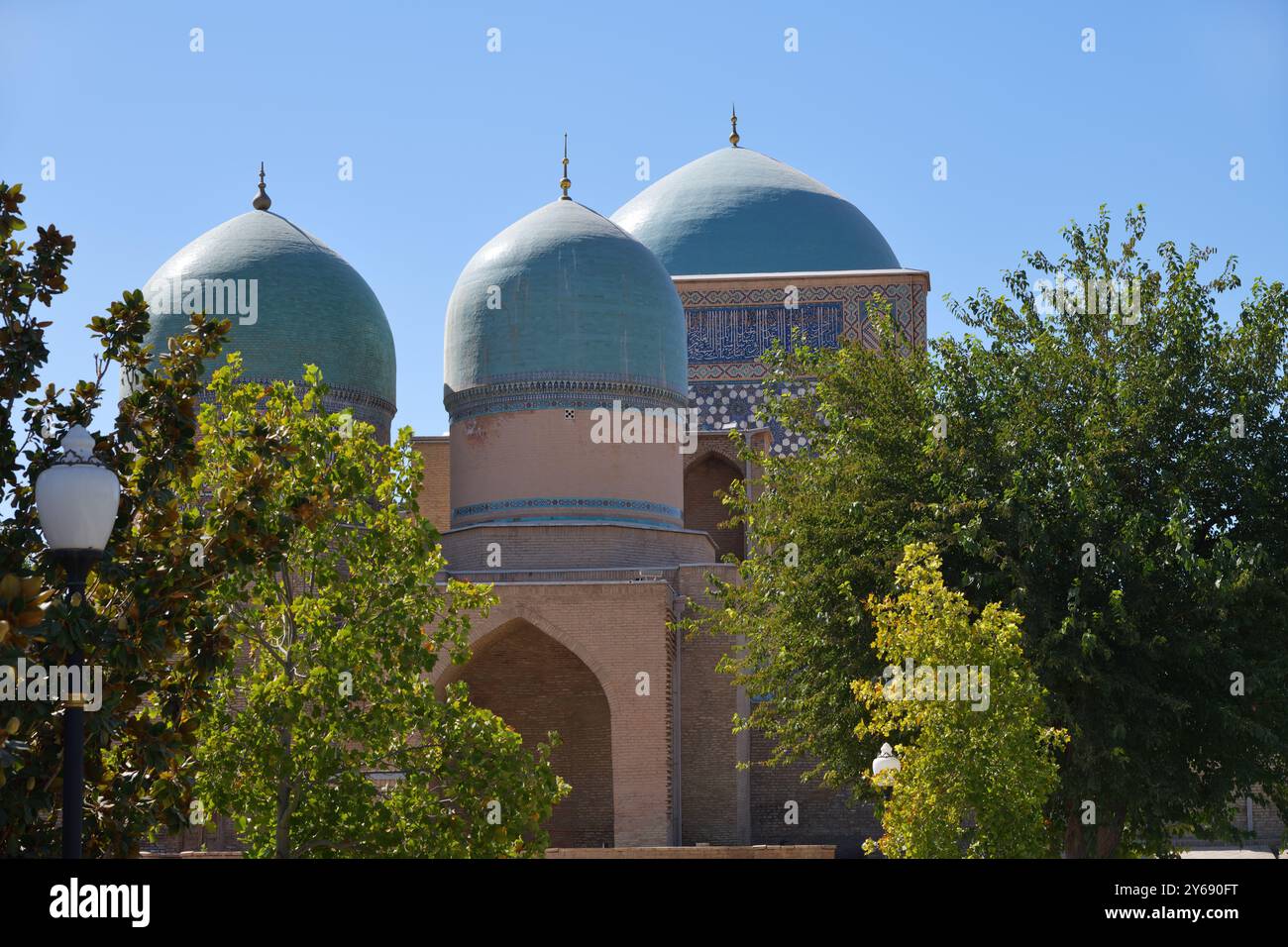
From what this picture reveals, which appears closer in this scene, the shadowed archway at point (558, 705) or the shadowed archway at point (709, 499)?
the shadowed archway at point (558, 705)

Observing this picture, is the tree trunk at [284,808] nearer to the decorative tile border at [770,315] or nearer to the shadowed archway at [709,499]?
the shadowed archway at [709,499]

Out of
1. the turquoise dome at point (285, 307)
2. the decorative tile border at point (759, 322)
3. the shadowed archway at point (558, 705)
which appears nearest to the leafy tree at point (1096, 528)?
the shadowed archway at point (558, 705)

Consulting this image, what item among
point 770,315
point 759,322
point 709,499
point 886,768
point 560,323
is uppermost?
point 770,315

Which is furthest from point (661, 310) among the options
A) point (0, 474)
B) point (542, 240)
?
point (0, 474)

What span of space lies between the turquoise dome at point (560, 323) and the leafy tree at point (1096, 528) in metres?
6.45

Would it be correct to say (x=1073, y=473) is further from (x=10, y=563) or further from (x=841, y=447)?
(x=10, y=563)

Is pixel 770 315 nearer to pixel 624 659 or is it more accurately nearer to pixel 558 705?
pixel 558 705

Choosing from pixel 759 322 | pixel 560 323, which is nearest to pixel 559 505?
pixel 560 323

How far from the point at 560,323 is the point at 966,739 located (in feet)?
35.2

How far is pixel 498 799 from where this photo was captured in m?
11.3

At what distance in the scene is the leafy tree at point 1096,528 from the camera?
43.0ft

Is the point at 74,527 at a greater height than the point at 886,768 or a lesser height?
greater

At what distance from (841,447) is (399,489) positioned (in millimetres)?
4587

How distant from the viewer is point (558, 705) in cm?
2022
